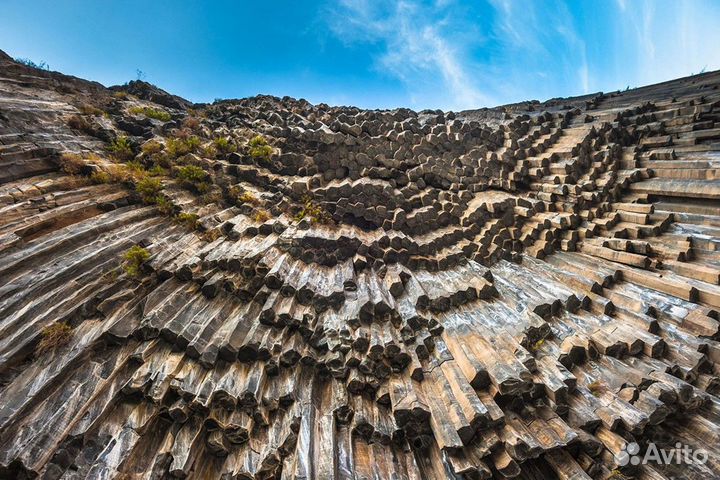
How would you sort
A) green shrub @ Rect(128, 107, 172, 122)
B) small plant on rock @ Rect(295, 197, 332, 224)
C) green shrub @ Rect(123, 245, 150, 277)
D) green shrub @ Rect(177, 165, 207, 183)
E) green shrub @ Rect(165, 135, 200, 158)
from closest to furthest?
green shrub @ Rect(123, 245, 150, 277) → small plant on rock @ Rect(295, 197, 332, 224) → green shrub @ Rect(177, 165, 207, 183) → green shrub @ Rect(165, 135, 200, 158) → green shrub @ Rect(128, 107, 172, 122)

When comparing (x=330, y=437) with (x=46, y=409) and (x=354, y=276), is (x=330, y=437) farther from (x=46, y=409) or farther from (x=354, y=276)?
(x=46, y=409)

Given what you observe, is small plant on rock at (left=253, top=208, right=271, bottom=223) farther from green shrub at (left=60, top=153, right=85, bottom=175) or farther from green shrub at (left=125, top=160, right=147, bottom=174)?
green shrub at (left=60, top=153, right=85, bottom=175)

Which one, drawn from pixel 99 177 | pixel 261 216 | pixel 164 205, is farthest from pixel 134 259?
pixel 99 177

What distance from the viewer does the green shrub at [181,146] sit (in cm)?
1215

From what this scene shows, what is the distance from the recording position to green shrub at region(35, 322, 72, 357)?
619 cm

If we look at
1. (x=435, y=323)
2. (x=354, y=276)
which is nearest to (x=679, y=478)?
(x=435, y=323)

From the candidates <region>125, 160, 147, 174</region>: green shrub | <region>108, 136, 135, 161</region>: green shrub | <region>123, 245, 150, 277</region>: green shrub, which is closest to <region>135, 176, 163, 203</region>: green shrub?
<region>125, 160, 147, 174</region>: green shrub

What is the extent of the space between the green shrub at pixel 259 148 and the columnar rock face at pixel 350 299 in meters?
0.09

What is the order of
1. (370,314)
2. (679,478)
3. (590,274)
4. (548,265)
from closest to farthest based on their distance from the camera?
(679,478), (370,314), (590,274), (548,265)

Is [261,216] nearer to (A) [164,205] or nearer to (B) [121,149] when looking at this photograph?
(A) [164,205]

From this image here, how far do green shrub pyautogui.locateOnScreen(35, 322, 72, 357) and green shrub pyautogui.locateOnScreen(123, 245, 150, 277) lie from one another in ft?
5.67

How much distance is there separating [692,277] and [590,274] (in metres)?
2.21

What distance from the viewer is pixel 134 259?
8133 millimetres

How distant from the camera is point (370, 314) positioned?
8.09 metres
